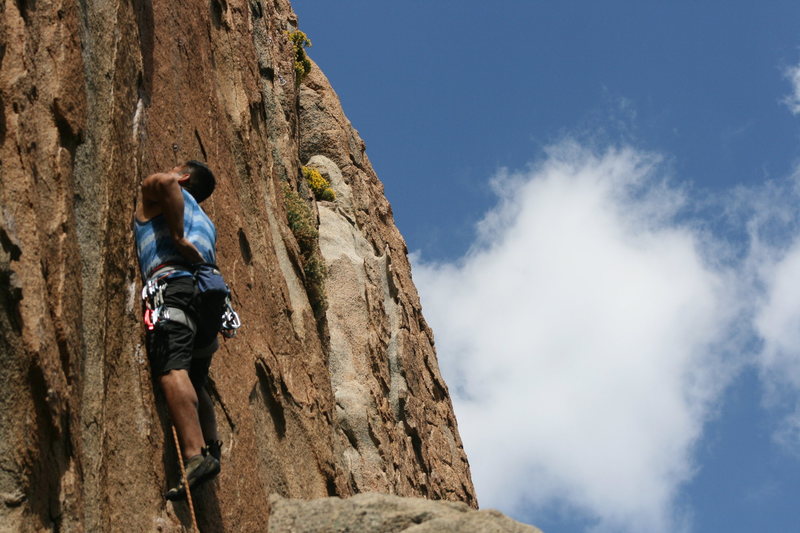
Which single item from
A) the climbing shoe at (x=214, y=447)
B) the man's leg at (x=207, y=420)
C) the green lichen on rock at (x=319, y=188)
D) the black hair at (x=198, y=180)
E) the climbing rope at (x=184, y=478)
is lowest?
the climbing rope at (x=184, y=478)

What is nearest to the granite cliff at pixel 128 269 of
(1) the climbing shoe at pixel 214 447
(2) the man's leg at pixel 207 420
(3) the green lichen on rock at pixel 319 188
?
(1) the climbing shoe at pixel 214 447

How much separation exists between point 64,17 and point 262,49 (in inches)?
424

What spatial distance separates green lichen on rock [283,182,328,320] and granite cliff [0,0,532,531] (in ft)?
0.18

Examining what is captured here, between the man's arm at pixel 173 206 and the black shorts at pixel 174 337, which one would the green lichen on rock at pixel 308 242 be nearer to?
the man's arm at pixel 173 206

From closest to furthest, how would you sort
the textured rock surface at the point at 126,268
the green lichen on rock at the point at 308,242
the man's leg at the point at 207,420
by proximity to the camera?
the textured rock surface at the point at 126,268, the man's leg at the point at 207,420, the green lichen on rock at the point at 308,242

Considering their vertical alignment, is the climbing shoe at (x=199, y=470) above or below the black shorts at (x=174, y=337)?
below

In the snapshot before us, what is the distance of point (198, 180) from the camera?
1009 cm

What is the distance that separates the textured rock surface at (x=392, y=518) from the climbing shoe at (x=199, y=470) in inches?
41.8

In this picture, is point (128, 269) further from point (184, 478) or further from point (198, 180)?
point (184, 478)

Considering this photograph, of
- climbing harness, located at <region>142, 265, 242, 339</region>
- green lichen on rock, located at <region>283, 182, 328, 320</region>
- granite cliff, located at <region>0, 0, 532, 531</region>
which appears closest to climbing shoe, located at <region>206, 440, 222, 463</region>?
granite cliff, located at <region>0, 0, 532, 531</region>

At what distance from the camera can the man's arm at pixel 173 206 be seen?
364 inches

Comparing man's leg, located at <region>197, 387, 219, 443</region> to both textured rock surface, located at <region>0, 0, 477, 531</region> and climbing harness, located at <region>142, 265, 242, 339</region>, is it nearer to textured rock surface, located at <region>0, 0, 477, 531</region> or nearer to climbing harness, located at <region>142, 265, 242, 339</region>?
textured rock surface, located at <region>0, 0, 477, 531</region>

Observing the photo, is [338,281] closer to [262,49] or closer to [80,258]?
[262,49]

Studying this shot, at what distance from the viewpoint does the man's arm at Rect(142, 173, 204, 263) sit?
9.25 metres
